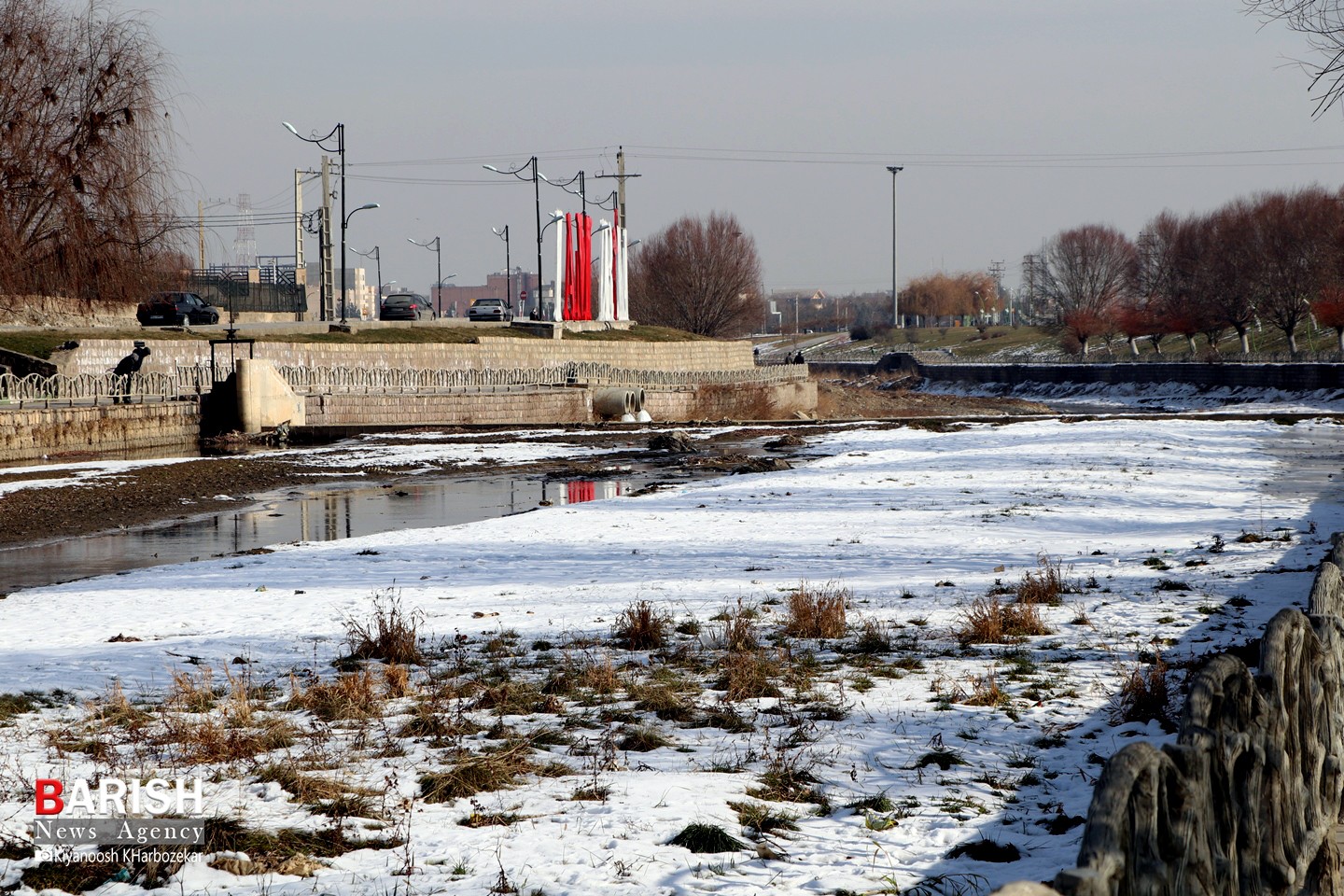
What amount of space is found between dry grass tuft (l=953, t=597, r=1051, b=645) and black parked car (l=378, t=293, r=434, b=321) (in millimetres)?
58808

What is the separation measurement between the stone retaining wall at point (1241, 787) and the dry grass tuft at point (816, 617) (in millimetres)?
4329

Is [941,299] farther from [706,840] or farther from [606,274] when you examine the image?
[706,840]

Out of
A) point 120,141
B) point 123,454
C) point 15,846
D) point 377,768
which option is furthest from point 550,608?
point 120,141

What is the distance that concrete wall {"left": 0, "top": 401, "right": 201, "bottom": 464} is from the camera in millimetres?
29312

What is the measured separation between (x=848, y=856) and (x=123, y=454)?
31.9 m

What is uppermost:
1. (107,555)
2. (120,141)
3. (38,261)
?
(120,141)

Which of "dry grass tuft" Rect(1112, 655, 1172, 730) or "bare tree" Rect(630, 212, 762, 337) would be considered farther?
"bare tree" Rect(630, 212, 762, 337)

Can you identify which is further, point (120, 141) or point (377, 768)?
point (120, 141)

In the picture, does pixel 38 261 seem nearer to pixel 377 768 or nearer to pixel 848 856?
pixel 377 768

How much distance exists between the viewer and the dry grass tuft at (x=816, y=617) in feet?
30.8

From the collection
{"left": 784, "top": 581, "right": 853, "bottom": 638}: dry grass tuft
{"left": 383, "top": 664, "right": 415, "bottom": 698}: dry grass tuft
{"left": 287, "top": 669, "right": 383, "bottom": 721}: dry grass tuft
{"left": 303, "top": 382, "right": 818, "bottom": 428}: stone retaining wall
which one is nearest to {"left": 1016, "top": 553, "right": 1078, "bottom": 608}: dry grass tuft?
{"left": 784, "top": 581, "right": 853, "bottom": 638}: dry grass tuft

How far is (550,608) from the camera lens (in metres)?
11.1

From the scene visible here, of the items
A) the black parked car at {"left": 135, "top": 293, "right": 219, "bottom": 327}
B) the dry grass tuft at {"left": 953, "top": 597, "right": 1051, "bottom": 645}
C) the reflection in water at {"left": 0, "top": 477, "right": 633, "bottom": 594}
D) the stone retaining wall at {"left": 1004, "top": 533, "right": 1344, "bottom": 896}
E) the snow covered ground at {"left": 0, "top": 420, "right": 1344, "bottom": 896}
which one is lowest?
the reflection in water at {"left": 0, "top": 477, "right": 633, "bottom": 594}

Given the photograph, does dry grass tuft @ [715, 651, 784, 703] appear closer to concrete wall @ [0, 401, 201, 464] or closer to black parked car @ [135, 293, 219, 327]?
concrete wall @ [0, 401, 201, 464]
